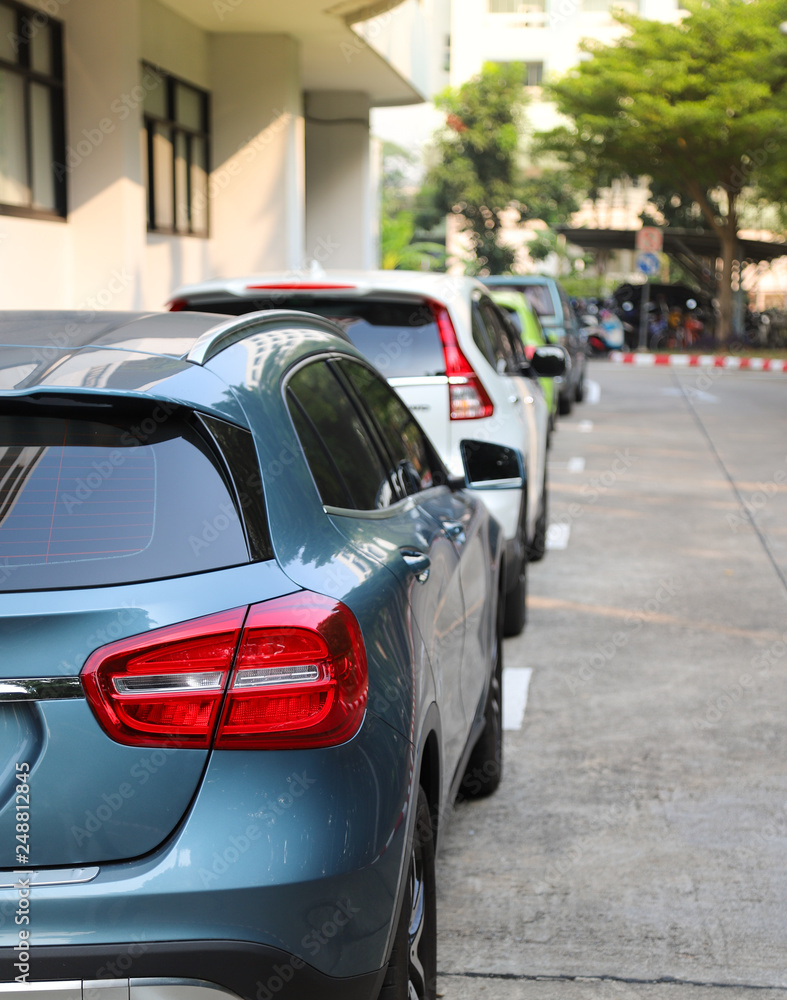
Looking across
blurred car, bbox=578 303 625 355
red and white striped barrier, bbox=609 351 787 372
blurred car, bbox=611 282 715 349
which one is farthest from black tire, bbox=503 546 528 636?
blurred car, bbox=611 282 715 349

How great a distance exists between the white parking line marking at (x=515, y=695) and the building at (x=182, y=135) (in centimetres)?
599

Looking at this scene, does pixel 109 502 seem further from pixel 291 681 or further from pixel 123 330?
pixel 123 330

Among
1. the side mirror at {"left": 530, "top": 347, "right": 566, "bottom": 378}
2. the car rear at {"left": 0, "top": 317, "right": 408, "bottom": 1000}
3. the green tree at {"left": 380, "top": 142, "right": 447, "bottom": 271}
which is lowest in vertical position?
the car rear at {"left": 0, "top": 317, "right": 408, "bottom": 1000}

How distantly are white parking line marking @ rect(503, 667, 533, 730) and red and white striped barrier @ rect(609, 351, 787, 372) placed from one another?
922 inches

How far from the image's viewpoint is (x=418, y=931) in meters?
2.56

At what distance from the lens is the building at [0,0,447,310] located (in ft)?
34.5

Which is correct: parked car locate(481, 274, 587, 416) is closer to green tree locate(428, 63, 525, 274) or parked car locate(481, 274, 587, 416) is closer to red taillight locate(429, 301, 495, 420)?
red taillight locate(429, 301, 495, 420)

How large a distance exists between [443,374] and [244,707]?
3.87 m

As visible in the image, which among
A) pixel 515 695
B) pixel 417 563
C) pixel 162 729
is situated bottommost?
pixel 515 695

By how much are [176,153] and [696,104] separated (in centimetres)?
1959

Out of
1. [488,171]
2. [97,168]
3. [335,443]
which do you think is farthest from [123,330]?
[488,171]

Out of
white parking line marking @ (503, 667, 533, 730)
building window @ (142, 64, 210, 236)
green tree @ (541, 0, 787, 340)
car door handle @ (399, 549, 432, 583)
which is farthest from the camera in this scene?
green tree @ (541, 0, 787, 340)

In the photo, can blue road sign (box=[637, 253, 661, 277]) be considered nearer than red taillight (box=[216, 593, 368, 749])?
No

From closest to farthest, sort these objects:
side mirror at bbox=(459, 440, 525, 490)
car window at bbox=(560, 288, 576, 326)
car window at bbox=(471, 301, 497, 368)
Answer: side mirror at bbox=(459, 440, 525, 490), car window at bbox=(471, 301, 497, 368), car window at bbox=(560, 288, 576, 326)
